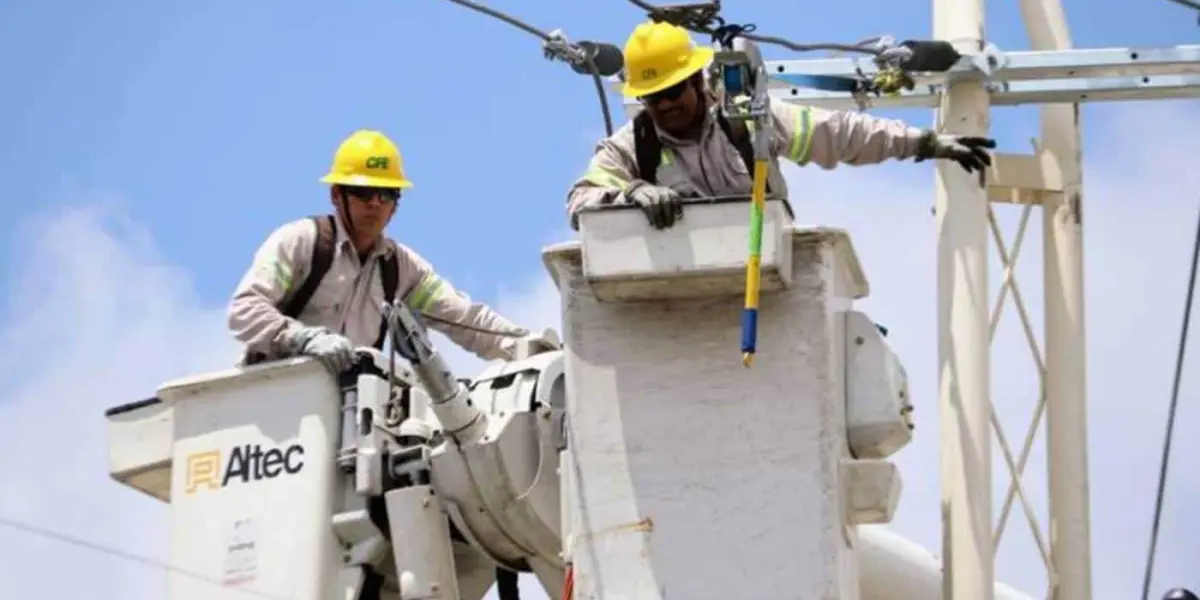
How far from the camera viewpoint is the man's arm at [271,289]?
418 inches

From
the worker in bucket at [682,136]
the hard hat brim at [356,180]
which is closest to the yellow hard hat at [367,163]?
the hard hat brim at [356,180]

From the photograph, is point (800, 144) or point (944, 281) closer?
point (800, 144)

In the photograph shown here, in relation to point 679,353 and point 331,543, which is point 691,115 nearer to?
point 679,353

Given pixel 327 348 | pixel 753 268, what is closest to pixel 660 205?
pixel 753 268

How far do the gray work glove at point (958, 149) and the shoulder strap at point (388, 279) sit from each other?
2.32 metres

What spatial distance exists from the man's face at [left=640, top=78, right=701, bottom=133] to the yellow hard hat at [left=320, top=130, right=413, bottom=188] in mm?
1795

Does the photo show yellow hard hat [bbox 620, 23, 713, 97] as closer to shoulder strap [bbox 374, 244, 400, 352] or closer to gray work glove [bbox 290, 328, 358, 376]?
gray work glove [bbox 290, 328, 358, 376]

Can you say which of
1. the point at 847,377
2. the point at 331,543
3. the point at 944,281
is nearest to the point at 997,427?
the point at 944,281

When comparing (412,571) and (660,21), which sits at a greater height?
(660,21)

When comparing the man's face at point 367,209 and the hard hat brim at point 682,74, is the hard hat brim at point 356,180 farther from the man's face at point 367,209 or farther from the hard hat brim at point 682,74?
the hard hat brim at point 682,74

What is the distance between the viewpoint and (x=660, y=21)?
1068 centimetres

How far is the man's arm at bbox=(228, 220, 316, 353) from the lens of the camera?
10.6 metres

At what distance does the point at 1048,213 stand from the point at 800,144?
115 inches

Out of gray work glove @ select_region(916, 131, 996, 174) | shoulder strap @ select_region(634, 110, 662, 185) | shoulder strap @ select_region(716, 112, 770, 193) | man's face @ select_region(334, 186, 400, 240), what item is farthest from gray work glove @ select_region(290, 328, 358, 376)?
gray work glove @ select_region(916, 131, 996, 174)
